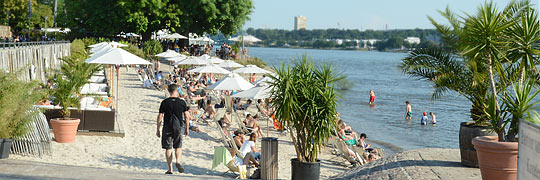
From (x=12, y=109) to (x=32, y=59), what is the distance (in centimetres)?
1371

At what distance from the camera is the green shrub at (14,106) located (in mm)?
8531

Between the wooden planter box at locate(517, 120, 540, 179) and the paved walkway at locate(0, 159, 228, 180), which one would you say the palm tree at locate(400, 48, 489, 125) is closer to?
the wooden planter box at locate(517, 120, 540, 179)

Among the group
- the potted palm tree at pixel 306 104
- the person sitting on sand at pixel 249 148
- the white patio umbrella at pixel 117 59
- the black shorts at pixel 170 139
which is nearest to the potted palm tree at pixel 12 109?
the black shorts at pixel 170 139

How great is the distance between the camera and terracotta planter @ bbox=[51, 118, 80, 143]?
11091 mm

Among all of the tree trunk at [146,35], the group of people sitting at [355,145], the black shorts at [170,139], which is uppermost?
the tree trunk at [146,35]

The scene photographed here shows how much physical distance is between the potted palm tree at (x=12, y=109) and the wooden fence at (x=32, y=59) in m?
2.82

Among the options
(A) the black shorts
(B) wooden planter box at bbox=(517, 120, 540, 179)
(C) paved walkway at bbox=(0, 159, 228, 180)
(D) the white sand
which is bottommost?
(D) the white sand

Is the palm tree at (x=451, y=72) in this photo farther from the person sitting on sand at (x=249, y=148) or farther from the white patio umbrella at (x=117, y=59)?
the white patio umbrella at (x=117, y=59)

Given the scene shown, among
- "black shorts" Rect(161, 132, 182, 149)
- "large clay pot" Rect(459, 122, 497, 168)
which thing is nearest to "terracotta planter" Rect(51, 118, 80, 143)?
"black shorts" Rect(161, 132, 182, 149)

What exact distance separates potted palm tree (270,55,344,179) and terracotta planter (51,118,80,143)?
4368 mm

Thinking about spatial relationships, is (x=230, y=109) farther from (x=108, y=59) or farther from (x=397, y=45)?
(x=397, y=45)

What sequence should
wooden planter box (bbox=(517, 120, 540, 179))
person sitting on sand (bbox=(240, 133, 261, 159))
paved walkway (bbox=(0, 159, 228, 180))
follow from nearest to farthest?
wooden planter box (bbox=(517, 120, 540, 179)) < paved walkway (bbox=(0, 159, 228, 180)) < person sitting on sand (bbox=(240, 133, 261, 159))

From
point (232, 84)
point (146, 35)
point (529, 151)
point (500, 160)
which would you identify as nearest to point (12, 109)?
point (500, 160)

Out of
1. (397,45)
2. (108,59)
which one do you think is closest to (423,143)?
(108,59)
